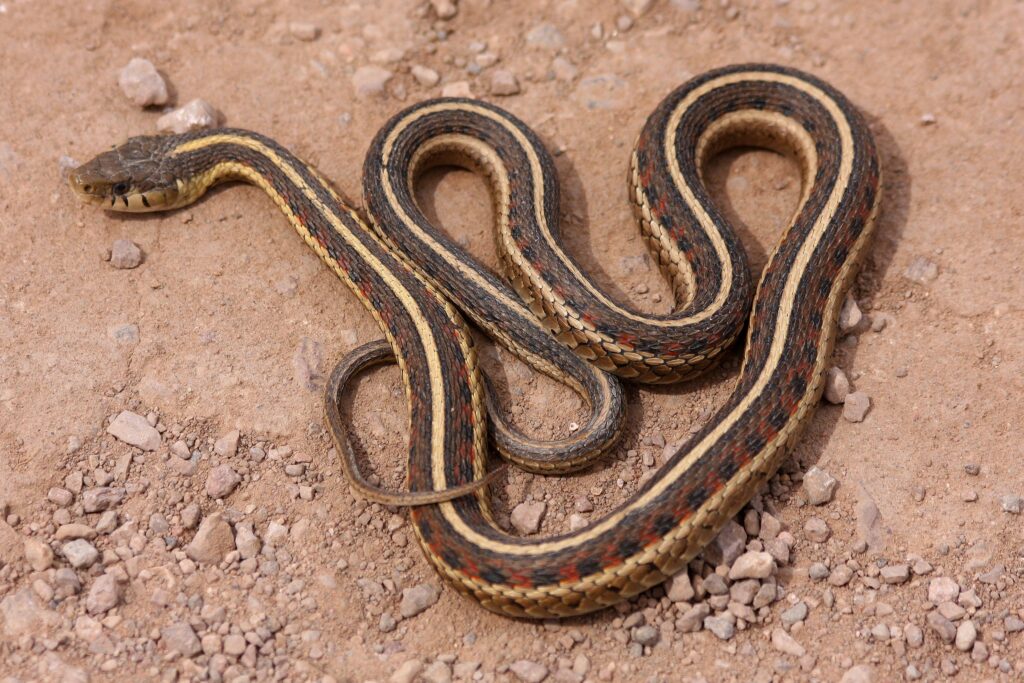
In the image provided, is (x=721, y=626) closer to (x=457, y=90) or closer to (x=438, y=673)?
(x=438, y=673)

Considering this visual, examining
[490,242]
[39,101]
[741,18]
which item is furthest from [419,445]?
[741,18]

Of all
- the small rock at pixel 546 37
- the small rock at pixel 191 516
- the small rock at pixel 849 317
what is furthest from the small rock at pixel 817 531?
the small rock at pixel 546 37

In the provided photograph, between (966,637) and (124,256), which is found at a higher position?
(124,256)

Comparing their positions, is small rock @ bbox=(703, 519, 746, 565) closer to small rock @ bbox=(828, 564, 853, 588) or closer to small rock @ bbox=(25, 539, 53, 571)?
small rock @ bbox=(828, 564, 853, 588)

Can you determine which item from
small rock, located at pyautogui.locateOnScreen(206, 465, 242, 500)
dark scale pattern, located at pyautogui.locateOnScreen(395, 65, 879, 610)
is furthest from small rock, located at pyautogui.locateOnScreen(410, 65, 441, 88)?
small rock, located at pyautogui.locateOnScreen(206, 465, 242, 500)

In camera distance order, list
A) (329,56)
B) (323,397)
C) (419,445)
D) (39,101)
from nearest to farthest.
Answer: (419,445) → (323,397) → (39,101) → (329,56)

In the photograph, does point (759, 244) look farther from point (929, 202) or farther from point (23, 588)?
point (23, 588)

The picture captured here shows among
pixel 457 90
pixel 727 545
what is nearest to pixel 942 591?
pixel 727 545
